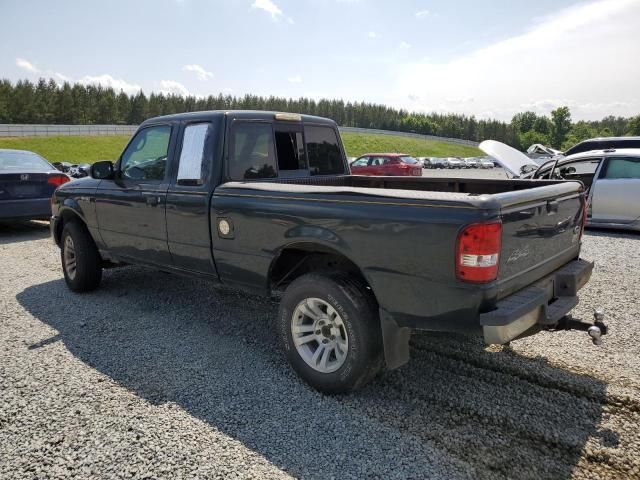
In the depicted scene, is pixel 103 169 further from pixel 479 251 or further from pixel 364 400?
pixel 479 251

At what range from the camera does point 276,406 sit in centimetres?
313

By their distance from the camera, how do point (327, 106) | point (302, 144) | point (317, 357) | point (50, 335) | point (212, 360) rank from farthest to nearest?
1. point (327, 106)
2. point (302, 144)
3. point (50, 335)
4. point (212, 360)
5. point (317, 357)

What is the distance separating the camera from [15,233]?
31.6ft

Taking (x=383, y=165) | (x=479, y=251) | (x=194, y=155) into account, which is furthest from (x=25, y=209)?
(x=383, y=165)

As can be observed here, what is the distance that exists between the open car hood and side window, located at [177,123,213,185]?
682 cm

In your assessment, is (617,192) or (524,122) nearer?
(617,192)

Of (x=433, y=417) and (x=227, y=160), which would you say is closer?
(x=433, y=417)

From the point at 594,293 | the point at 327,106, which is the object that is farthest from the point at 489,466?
the point at 327,106

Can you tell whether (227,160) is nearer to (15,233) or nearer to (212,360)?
(212,360)

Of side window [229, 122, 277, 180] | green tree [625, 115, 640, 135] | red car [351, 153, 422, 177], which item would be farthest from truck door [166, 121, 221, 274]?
green tree [625, 115, 640, 135]

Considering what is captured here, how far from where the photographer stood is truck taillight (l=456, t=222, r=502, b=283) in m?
2.53

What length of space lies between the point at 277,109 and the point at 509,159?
4164 inches

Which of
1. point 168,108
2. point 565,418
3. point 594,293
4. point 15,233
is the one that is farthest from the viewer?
point 168,108

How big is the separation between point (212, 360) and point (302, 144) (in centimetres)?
225
